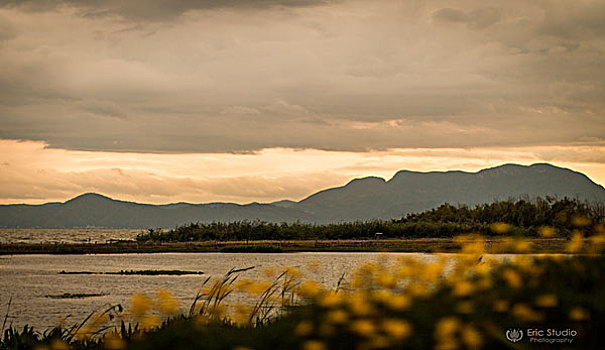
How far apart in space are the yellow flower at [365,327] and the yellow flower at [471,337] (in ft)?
2.55

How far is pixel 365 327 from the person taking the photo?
230 inches

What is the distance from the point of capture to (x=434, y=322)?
23.9ft

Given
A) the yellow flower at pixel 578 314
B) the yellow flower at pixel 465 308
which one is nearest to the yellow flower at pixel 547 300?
the yellow flower at pixel 578 314

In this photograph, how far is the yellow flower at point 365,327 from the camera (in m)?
5.86

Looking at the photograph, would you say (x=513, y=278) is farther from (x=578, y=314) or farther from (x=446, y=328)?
(x=446, y=328)

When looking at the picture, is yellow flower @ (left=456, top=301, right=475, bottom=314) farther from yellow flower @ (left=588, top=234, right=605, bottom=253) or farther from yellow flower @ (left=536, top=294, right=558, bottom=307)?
yellow flower @ (left=588, top=234, right=605, bottom=253)

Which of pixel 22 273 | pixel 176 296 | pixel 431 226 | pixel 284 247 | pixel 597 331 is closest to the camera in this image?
pixel 597 331

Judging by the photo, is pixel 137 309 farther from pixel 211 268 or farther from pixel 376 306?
pixel 211 268

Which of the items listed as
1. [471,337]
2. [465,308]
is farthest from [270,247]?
[471,337]

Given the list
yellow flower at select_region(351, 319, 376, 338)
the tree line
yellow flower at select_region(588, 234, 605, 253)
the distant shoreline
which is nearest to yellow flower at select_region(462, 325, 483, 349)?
yellow flower at select_region(351, 319, 376, 338)

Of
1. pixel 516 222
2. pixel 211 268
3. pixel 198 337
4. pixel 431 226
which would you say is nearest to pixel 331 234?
pixel 431 226

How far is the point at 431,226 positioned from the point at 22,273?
35.9 meters

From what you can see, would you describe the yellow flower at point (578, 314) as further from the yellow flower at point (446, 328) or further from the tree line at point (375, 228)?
the tree line at point (375, 228)

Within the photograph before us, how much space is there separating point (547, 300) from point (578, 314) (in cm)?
28
